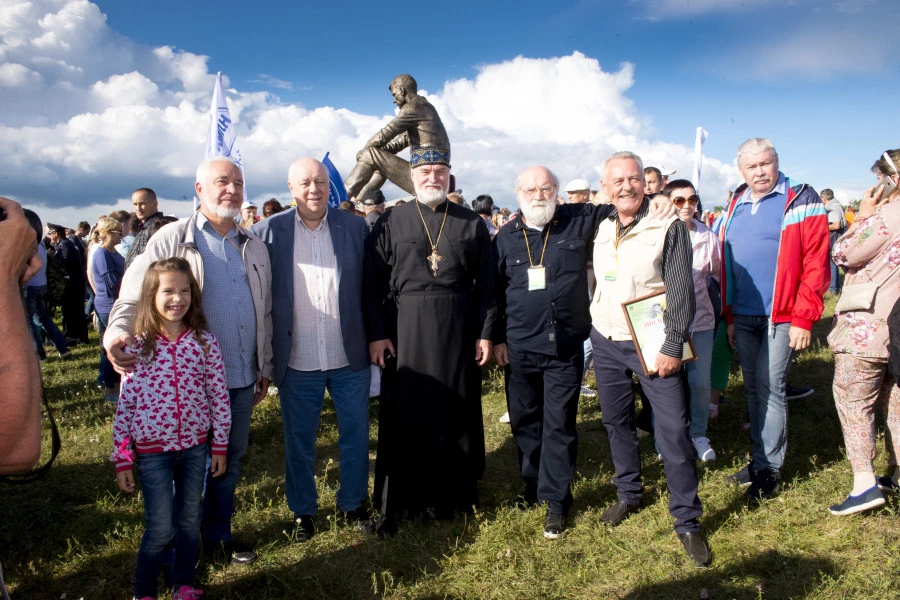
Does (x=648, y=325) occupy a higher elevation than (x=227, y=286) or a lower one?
lower

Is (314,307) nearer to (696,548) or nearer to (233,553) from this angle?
(233,553)

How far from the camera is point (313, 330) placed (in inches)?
141

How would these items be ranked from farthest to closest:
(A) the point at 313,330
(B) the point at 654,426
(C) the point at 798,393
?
(C) the point at 798,393 < (A) the point at 313,330 < (B) the point at 654,426

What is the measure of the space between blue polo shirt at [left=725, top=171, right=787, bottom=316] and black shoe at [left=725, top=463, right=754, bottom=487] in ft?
3.66

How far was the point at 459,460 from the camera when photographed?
3.90 metres

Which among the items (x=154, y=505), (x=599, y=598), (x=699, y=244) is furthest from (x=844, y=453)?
(x=154, y=505)

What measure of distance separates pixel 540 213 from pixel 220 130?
4.89m

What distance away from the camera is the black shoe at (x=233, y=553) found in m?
3.34

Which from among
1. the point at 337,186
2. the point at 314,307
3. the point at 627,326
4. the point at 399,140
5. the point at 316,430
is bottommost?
the point at 316,430

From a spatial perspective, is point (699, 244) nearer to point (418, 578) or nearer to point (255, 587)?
point (418, 578)

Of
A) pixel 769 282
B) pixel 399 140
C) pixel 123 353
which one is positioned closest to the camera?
pixel 123 353

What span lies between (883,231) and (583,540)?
95.2 inches

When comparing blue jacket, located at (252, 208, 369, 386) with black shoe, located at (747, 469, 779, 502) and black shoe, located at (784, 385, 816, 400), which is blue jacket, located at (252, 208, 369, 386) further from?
black shoe, located at (784, 385, 816, 400)

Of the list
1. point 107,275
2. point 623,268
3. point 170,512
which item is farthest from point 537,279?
point 107,275
